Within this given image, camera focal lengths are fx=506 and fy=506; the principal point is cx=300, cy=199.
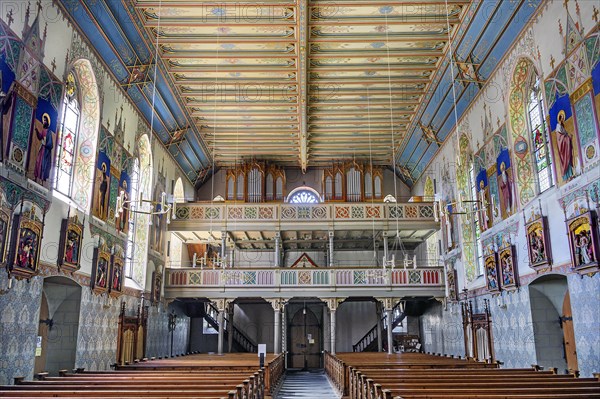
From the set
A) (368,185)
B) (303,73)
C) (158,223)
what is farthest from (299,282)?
(303,73)

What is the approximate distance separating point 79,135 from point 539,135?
39.6 ft

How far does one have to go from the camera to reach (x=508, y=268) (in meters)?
14.2

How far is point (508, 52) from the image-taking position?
14.1 metres

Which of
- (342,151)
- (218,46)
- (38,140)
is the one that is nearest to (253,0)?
(218,46)

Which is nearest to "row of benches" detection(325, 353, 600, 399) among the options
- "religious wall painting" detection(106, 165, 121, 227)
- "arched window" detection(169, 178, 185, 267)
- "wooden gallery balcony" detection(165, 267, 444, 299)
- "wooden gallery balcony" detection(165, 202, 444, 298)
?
"religious wall painting" detection(106, 165, 121, 227)

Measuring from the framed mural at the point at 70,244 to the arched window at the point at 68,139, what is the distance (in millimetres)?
874

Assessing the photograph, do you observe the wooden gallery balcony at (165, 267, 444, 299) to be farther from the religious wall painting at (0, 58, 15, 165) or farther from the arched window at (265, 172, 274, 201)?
the religious wall painting at (0, 58, 15, 165)

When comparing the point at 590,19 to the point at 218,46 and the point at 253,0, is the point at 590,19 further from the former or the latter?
the point at 218,46

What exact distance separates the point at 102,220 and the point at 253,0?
735 cm

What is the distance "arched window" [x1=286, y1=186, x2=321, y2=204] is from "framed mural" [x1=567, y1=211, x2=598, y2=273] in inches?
681

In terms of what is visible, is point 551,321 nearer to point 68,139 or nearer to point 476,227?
point 476,227

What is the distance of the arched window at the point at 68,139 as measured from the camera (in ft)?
41.1

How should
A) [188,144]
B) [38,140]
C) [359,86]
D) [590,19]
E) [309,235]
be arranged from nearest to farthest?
[590,19] < [38,140] < [359,86] < [188,144] < [309,235]

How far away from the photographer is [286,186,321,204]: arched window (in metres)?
27.3
